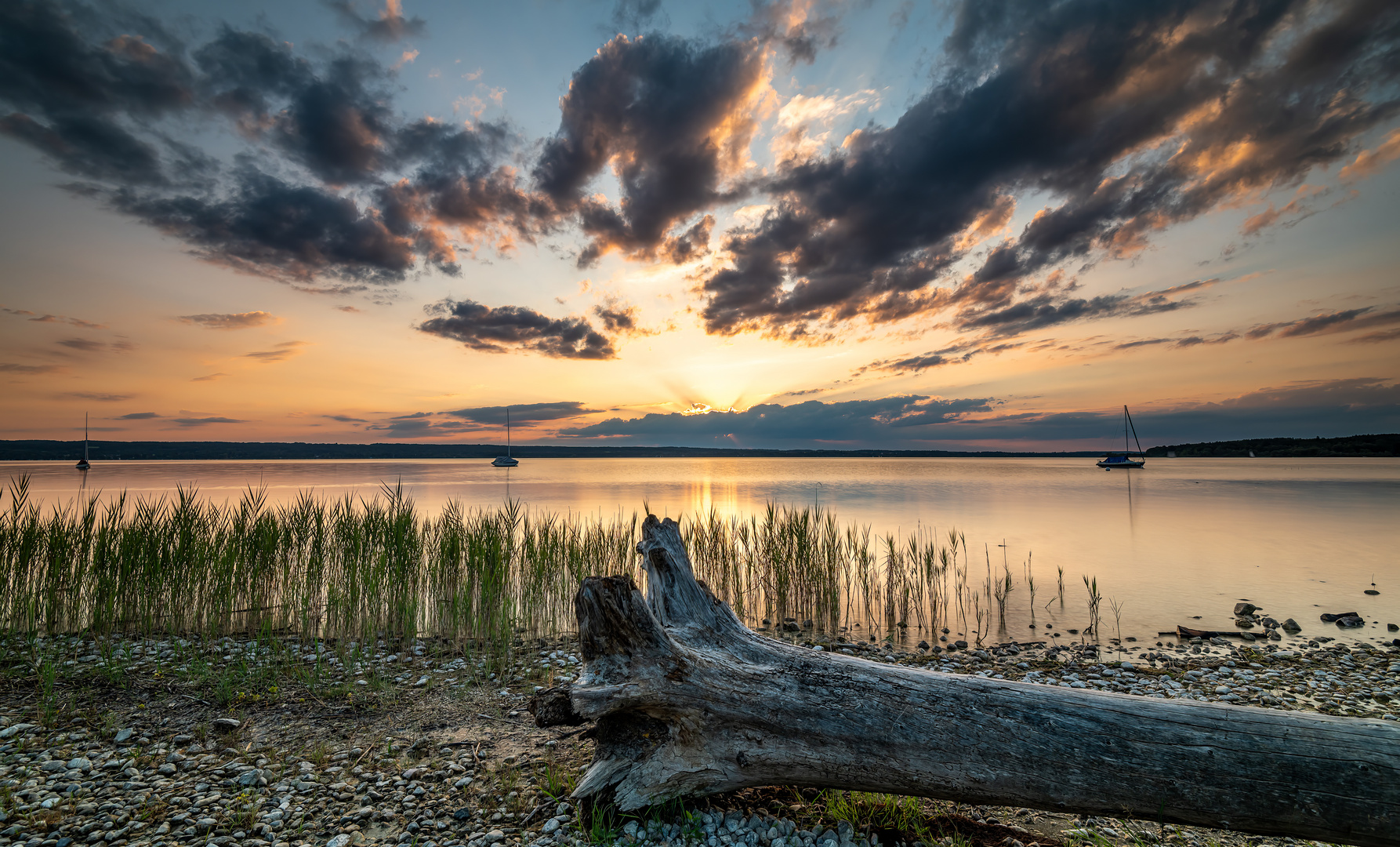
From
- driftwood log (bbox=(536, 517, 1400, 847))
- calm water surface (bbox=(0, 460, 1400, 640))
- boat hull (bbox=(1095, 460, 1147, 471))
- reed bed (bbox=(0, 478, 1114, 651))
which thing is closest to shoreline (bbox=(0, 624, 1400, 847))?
driftwood log (bbox=(536, 517, 1400, 847))

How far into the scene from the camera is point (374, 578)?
766 centimetres

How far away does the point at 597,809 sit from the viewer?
11.2ft

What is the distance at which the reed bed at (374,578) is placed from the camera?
7418 mm

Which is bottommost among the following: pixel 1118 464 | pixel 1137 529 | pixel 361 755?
pixel 1118 464

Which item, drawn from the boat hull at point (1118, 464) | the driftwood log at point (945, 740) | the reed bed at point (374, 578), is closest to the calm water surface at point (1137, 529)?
the reed bed at point (374, 578)

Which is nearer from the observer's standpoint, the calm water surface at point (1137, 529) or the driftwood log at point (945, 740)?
the driftwood log at point (945, 740)

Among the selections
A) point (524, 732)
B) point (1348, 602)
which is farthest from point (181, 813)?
point (1348, 602)

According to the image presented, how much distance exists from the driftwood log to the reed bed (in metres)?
3.89

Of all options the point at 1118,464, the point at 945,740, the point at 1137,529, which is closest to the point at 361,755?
the point at 945,740

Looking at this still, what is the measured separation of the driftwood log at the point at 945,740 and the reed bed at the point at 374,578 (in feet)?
12.8

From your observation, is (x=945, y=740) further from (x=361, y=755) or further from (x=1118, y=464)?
(x=1118, y=464)

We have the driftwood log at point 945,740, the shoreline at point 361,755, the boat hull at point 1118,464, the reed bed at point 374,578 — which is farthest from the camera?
the boat hull at point 1118,464

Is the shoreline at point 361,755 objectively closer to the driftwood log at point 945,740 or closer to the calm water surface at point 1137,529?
the driftwood log at point 945,740

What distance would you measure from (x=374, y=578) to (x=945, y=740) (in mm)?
7382
